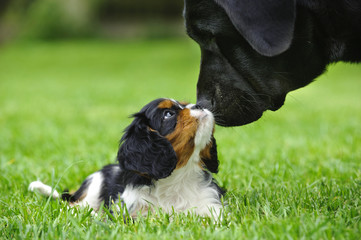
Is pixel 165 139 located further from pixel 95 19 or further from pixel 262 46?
pixel 95 19

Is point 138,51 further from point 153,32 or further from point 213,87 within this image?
point 213,87

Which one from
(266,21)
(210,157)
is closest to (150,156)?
(210,157)

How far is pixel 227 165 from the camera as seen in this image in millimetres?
4129

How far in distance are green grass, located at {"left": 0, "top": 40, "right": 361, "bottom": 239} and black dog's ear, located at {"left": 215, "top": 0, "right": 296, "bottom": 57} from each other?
82 cm

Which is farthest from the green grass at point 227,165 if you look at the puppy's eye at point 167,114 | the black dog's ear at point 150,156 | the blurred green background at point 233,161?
the puppy's eye at point 167,114

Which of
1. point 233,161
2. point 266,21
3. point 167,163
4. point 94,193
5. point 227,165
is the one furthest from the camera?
point 233,161

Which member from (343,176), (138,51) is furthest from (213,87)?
(138,51)

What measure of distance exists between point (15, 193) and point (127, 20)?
2920cm

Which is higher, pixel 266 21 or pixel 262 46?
pixel 266 21

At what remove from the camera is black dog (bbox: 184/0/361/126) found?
2465mm

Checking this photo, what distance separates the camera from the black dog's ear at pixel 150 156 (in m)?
2.81

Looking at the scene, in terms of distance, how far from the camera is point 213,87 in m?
3.04

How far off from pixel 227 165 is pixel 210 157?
0.98 metres

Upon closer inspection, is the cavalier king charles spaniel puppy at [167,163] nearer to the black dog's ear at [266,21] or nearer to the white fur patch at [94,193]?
the white fur patch at [94,193]
